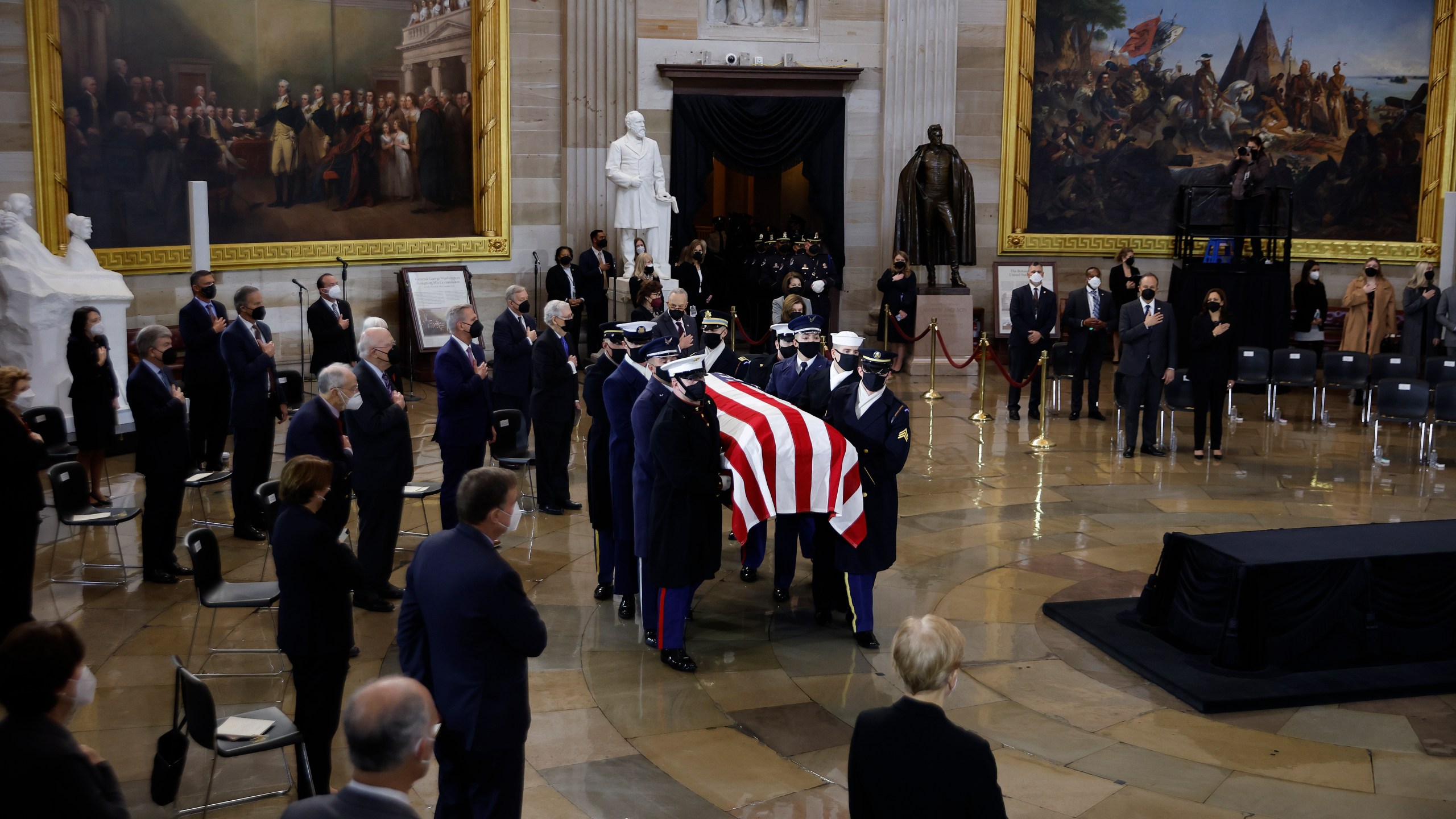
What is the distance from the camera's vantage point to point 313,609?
4.81m

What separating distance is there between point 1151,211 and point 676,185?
7405mm

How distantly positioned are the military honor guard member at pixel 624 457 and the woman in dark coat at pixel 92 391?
4.23 metres

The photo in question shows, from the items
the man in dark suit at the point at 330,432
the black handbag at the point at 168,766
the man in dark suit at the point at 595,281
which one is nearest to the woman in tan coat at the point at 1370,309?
the man in dark suit at the point at 595,281

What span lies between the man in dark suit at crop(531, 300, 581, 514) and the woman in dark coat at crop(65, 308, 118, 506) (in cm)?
312

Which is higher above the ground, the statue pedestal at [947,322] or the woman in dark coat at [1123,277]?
the woman in dark coat at [1123,277]

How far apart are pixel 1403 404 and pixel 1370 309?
17.3 ft

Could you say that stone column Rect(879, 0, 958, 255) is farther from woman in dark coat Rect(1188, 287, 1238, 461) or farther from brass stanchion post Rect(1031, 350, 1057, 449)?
woman in dark coat Rect(1188, 287, 1238, 461)

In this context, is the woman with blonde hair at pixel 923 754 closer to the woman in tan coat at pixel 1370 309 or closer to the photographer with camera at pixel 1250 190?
the photographer with camera at pixel 1250 190

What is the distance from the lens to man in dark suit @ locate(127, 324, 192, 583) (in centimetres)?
780

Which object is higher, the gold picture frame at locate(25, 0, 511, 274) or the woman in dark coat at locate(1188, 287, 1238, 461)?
the gold picture frame at locate(25, 0, 511, 274)

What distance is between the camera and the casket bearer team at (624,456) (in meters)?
7.27

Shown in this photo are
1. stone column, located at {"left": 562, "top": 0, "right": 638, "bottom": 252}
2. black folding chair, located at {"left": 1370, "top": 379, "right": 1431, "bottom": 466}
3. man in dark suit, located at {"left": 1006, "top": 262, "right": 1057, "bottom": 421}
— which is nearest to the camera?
black folding chair, located at {"left": 1370, "top": 379, "right": 1431, "bottom": 466}

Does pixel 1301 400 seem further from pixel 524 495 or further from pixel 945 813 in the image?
pixel 945 813

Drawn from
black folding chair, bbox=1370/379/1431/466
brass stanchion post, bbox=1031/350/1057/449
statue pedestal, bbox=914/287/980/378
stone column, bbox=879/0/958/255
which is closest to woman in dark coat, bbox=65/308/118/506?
brass stanchion post, bbox=1031/350/1057/449
